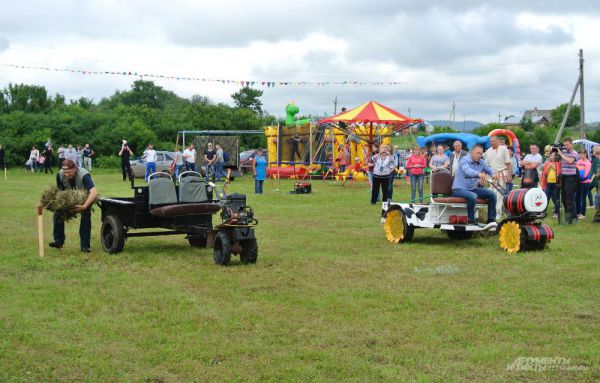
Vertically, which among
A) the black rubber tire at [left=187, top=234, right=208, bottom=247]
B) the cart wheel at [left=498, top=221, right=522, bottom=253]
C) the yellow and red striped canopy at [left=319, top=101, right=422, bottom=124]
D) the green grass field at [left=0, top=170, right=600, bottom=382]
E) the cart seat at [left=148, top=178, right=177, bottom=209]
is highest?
the yellow and red striped canopy at [left=319, top=101, right=422, bottom=124]

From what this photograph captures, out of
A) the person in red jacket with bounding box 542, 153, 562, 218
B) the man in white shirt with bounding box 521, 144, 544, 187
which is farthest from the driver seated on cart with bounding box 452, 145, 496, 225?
the man in white shirt with bounding box 521, 144, 544, 187

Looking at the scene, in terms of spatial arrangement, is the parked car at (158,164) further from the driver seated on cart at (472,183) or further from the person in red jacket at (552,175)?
the driver seated on cart at (472,183)

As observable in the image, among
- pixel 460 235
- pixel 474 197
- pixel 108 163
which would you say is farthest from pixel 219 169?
pixel 474 197

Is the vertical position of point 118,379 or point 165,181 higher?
point 165,181

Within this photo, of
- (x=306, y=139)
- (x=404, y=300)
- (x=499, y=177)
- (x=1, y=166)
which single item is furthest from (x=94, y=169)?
(x=404, y=300)

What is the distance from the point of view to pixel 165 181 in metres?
11.6

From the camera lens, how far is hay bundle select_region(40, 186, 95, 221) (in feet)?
36.7

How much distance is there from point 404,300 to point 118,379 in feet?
11.6

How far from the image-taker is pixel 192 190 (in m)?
11.8

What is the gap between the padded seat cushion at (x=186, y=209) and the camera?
11.2m

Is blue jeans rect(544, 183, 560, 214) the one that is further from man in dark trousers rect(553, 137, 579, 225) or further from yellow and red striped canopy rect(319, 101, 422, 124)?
yellow and red striped canopy rect(319, 101, 422, 124)

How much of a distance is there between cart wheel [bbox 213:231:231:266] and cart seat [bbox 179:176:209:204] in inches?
52.8

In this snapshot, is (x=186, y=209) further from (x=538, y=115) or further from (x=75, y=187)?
(x=538, y=115)

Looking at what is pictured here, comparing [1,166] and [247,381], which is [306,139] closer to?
[1,166]
